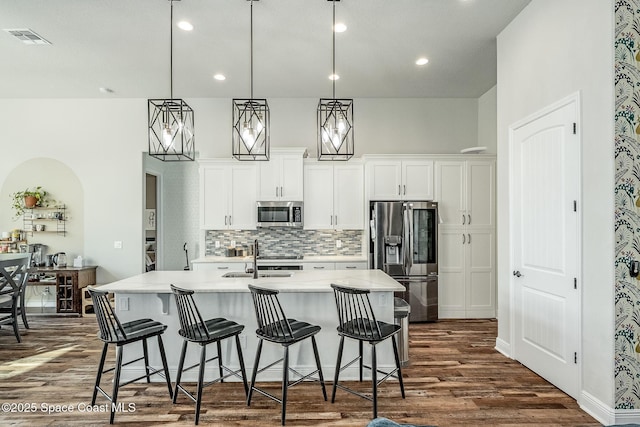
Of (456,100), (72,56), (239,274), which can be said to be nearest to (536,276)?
(239,274)

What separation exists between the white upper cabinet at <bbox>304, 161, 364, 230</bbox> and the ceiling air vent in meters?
3.43

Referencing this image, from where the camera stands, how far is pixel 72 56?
4566 millimetres

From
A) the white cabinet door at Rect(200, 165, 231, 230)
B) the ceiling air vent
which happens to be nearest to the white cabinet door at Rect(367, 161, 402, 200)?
the white cabinet door at Rect(200, 165, 231, 230)

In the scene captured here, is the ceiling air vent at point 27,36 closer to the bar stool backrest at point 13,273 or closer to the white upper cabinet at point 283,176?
the bar stool backrest at point 13,273

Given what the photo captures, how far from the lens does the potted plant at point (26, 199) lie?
5887 millimetres

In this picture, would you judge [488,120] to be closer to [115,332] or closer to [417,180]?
[417,180]

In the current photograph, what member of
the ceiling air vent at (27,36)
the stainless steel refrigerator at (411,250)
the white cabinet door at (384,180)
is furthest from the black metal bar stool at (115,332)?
the white cabinet door at (384,180)

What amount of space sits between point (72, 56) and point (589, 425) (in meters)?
6.17

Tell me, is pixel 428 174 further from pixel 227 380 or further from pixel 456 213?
pixel 227 380

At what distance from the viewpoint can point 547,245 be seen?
3271 mm

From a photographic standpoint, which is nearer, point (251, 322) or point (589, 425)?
point (589, 425)

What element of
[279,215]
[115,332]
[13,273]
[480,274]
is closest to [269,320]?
[115,332]

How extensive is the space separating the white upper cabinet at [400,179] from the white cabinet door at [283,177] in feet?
3.41

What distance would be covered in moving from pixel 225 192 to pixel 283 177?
90cm
